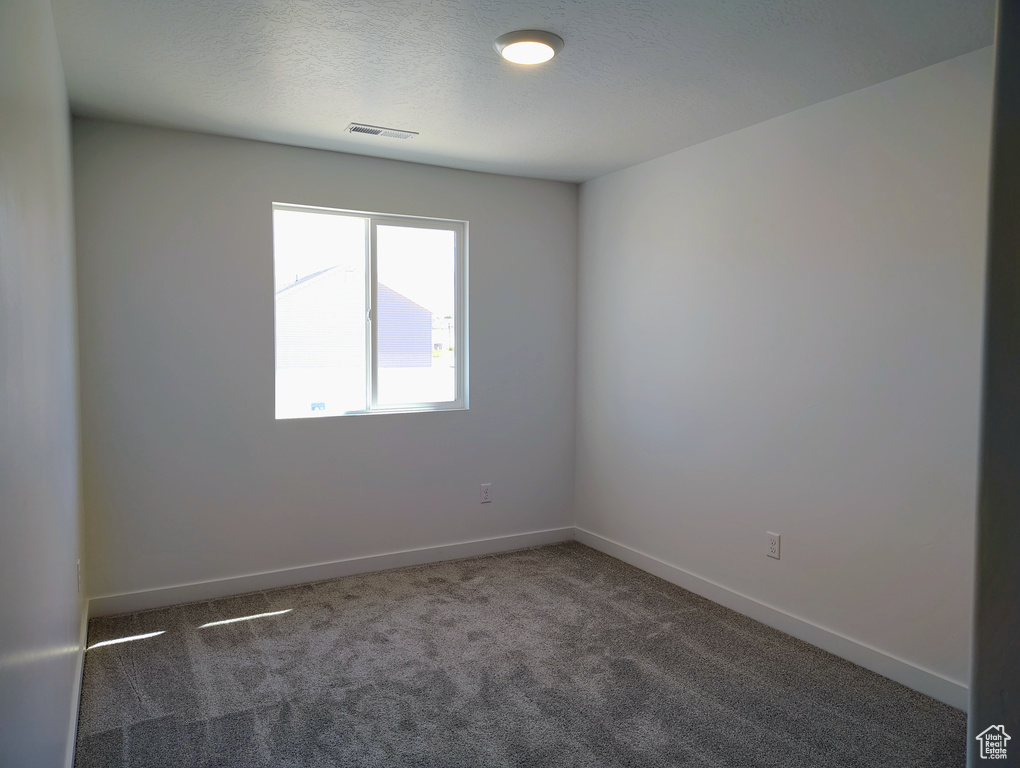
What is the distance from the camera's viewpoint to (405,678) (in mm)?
2711

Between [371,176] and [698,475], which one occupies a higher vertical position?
[371,176]

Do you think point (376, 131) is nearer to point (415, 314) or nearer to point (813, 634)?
point (415, 314)

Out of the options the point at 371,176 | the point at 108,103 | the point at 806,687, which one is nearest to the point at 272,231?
the point at 371,176

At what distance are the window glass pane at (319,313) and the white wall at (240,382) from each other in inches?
4.8

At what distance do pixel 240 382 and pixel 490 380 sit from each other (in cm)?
152

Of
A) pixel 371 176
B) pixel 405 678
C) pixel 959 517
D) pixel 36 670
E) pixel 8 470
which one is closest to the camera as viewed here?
pixel 8 470

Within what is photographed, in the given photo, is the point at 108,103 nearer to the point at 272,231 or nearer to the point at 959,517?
the point at 272,231

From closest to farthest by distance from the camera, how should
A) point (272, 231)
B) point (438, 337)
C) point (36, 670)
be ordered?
point (36, 670) < point (272, 231) < point (438, 337)

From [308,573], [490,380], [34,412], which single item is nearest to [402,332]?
[490,380]

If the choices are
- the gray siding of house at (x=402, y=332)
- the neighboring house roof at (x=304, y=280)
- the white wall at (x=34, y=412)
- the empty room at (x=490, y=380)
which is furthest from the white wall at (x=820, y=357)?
the white wall at (x=34, y=412)

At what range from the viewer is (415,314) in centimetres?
418

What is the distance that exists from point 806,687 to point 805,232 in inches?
76.3

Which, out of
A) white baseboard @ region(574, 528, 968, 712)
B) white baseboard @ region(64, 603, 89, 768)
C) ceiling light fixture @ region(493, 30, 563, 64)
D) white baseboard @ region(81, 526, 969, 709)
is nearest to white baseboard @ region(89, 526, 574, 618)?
white baseboard @ region(81, 526, 969, 709)

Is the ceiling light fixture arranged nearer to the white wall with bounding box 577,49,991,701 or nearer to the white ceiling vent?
the white ceiling vent
